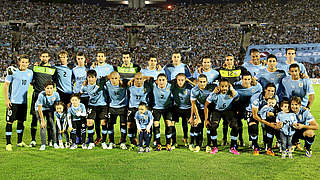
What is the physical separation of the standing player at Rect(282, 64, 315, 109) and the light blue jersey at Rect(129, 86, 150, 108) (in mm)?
2936

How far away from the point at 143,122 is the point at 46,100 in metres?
2.13

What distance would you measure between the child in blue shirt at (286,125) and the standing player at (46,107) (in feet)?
15.0

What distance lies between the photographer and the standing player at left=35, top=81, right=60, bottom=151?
20.2ft

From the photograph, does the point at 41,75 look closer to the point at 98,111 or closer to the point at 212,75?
the point at 98,111

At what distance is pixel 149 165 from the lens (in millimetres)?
5078

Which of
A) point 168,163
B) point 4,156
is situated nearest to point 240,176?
point 168,163

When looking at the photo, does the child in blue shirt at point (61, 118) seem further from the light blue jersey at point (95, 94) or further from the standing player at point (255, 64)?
the standing player at point (255, 64)

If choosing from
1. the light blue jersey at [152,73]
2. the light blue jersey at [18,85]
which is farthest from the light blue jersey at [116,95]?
the light blue jersey at [18,85]

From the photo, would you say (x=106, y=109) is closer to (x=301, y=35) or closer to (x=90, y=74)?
(x=90, y=74)

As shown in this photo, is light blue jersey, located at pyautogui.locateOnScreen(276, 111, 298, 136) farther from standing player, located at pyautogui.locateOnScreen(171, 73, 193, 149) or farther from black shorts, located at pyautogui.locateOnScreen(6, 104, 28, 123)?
black shorts, located at pyautogui.locateOnScreen(6, 104, 28, 123)

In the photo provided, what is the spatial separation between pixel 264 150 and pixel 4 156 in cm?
525

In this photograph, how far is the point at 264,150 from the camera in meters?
6.21

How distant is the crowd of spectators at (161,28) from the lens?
35844 mm

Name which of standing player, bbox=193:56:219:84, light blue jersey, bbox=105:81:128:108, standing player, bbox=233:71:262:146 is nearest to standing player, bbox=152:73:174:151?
light blue jersey, bbox=105:81:128:108
